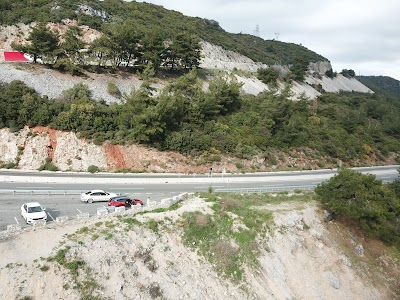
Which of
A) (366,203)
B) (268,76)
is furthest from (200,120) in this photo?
(268,76)

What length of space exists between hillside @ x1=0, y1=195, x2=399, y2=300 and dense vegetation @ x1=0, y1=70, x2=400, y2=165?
48.7ft

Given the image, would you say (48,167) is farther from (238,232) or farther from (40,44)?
(238,232)

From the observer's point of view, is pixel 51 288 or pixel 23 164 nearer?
pixel 51 288

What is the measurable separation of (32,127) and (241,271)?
31507 millimetres

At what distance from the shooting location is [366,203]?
33062mm

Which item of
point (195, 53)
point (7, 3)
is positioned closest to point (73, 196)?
point (195, 53)

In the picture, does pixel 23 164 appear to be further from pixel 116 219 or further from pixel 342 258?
pixel 342 258

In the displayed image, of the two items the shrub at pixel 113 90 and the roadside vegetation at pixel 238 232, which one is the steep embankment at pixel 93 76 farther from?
the roadside vegetation at pixel 238 232

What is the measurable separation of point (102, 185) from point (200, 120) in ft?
62.4

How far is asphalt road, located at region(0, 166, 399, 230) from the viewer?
30.4 metres

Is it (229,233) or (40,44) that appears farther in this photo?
(40,44)

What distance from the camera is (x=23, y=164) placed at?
4084 centimetres

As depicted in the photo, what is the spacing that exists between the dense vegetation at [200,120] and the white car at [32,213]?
17952 mm

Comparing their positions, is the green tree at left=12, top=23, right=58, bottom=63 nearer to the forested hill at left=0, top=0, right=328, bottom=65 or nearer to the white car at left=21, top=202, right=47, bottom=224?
the forested hill at left=0, top=0, right=328, bottom=65
